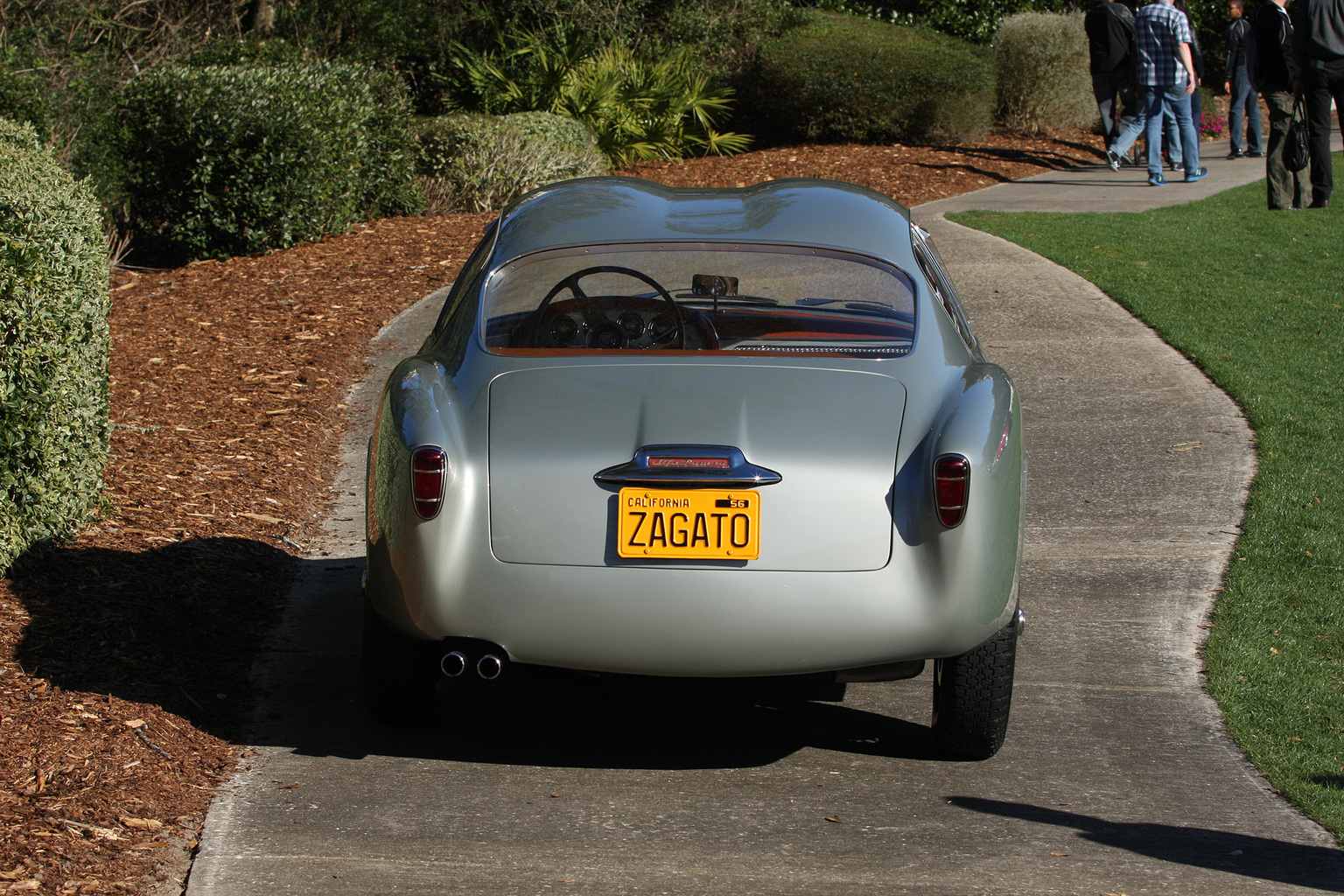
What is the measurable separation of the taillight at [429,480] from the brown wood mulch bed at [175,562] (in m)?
0.98

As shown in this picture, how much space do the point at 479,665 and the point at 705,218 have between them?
1.76 metres

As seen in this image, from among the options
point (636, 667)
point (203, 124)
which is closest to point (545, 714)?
point (636, 667)

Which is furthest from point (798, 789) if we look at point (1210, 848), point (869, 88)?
point (869, 88)

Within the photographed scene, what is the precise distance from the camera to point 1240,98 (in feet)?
58.6

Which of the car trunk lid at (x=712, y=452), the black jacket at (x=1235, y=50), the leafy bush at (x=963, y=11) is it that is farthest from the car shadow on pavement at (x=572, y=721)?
the leafy bush at (x=963, y=11)

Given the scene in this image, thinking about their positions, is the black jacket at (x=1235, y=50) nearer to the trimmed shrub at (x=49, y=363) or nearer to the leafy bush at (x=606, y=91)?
the leafy bush at (x=606, y=91)

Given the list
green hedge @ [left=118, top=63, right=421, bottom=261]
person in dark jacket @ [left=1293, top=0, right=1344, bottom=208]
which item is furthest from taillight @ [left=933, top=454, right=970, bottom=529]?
person in dark jacket @ [left=1293, top=0, right=1344, bottom=208]

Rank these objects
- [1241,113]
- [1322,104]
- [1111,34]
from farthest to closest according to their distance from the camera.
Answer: [1241,113], [1111,34], [1322,104]

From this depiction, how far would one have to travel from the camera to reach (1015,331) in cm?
926

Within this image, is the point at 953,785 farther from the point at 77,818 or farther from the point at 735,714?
the point at 77,818

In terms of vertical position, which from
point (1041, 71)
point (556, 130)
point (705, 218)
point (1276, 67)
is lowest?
point (556, 130)

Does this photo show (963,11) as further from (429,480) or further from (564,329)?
(429,480)

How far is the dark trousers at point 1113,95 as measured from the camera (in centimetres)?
1594

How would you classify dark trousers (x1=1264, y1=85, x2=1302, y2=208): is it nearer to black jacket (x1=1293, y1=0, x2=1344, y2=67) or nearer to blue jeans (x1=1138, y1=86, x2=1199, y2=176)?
black jacket (x1=1293, y1=0, x2=1344, y2=67)
